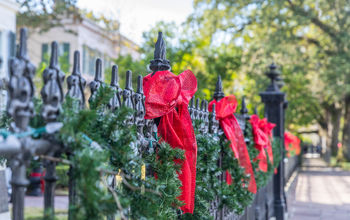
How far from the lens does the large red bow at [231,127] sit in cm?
413

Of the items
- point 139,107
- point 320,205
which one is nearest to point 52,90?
point 139,107

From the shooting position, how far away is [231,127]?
4.29 meters

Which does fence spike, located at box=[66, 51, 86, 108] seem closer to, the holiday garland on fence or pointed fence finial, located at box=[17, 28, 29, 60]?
the holiday garland on fence

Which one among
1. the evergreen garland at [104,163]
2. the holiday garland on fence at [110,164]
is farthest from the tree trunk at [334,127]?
the evergreen garland at [104,163]

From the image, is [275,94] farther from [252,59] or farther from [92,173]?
[252,59]

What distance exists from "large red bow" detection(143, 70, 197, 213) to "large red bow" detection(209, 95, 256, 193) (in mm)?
1374

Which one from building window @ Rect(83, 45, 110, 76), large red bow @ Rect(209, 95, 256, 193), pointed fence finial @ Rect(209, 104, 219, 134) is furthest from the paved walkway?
building window @ Rect(83, 45, 110, 76)

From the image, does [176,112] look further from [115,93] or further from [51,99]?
[51,99]

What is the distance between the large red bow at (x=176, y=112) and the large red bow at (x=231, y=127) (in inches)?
54.1

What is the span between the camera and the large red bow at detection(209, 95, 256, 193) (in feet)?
13.6

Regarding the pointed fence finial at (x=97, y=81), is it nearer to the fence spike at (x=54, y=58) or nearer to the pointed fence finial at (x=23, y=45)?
the fence spike at (x=54, y=58)

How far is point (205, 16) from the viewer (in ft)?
77.3

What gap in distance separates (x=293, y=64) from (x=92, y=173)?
22.1 m

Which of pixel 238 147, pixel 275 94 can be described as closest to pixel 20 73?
pixel 238 147
